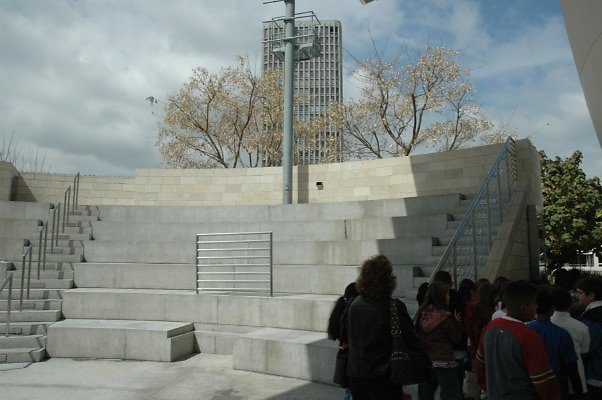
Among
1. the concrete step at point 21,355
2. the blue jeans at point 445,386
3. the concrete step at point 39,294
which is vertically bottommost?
the concrete step at point 21,355

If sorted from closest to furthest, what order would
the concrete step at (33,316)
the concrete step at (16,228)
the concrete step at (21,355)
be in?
the concrete step at (21,355) < the concrete step at (33,316) < the concrete step at (16,228)

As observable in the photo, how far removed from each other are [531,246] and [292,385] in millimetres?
5314

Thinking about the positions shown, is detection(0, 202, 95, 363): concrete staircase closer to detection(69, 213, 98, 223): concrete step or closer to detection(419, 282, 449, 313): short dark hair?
detection(69, 213, 98, 223): concrete step

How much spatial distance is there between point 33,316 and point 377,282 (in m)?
7.22

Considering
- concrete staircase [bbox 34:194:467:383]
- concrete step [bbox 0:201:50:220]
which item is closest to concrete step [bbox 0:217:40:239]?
concrete step [bbox 0:201:50:220]

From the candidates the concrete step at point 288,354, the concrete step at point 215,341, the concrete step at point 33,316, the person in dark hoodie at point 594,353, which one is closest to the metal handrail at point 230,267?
the concrete step at point 215,341

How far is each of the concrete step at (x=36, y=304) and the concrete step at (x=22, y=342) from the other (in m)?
0.91

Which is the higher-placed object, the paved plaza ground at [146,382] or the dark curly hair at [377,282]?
the dark curly hair at [377,282]

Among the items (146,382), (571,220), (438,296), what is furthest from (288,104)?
(571,220)

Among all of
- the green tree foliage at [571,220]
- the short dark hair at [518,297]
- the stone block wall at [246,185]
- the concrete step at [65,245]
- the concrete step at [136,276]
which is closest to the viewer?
the short dark hair at [518,297]

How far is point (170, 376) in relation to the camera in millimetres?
6570

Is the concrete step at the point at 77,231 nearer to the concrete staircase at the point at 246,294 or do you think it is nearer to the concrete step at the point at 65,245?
the concrete staircase at the point at 246,294

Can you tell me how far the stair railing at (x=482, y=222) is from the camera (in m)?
6.84

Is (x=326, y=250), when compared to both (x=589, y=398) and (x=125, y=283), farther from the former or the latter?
(x=589, y=398)
